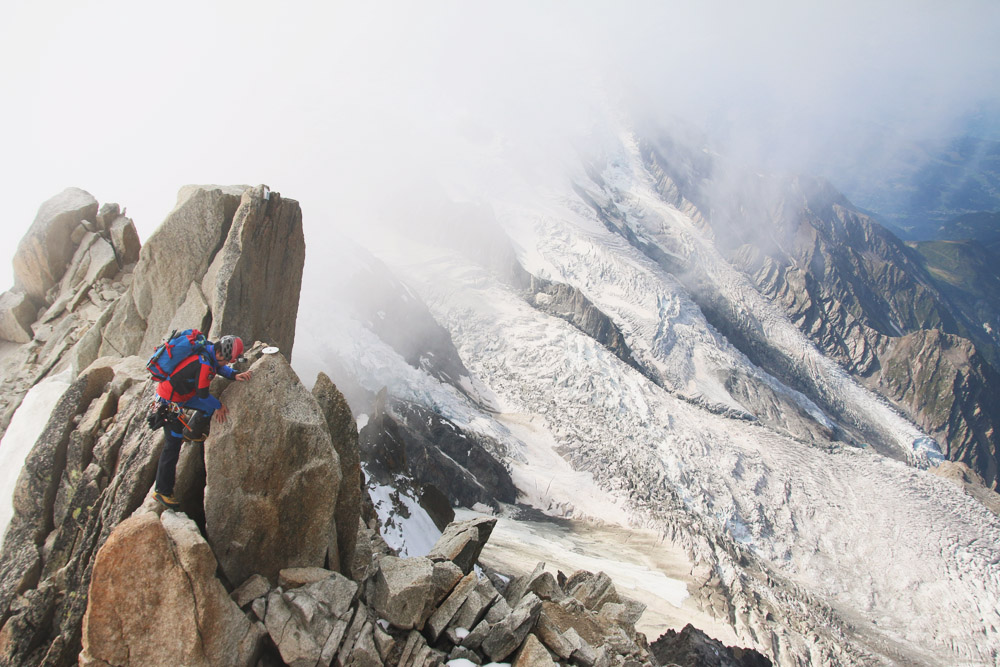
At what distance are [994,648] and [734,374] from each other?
112ft

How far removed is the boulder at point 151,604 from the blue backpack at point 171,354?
1868mm

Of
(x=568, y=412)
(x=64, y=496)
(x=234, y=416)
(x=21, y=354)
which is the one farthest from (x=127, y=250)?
(x=568, y=412)

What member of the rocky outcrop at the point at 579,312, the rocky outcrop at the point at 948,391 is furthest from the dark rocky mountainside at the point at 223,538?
the rocky outcrop at the point at 948,391

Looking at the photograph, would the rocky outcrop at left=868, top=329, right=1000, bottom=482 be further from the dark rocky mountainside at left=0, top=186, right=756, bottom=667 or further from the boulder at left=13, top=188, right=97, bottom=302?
the boulder at left=13, top=188, right=97, bottom=302

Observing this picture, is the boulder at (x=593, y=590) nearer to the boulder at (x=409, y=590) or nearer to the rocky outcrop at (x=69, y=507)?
the boulder at (x=409, y=590)

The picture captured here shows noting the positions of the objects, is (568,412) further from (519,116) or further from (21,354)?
(519,116)

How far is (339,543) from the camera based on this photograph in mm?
9281

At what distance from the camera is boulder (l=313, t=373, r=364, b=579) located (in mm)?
9195

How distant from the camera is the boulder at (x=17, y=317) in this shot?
610 inches

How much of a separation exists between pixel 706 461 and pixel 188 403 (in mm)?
48695

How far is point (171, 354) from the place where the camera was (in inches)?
288

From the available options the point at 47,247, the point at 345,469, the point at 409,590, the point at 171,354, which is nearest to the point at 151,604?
the point at 171,354

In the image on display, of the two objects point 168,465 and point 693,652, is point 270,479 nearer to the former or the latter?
point 168,465

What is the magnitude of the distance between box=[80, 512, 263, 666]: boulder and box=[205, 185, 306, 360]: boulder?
4.99 metres
